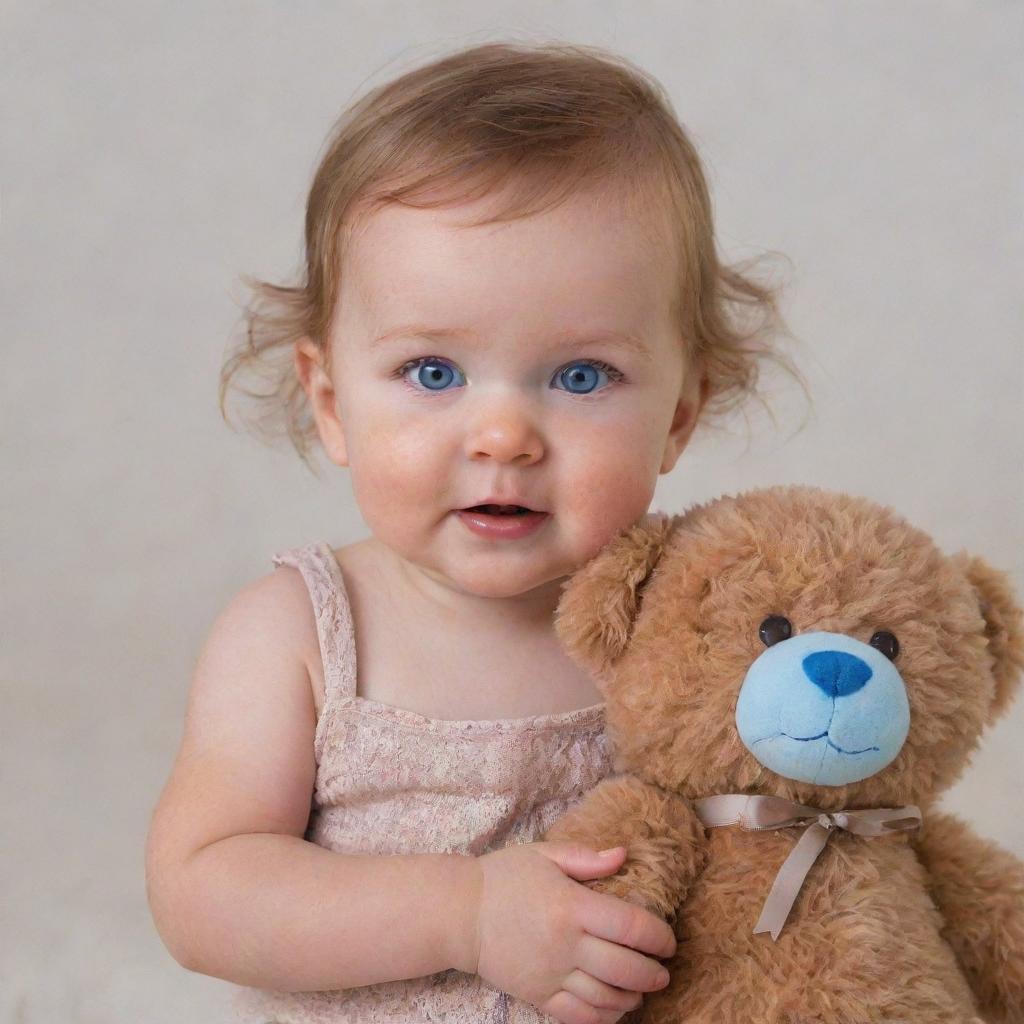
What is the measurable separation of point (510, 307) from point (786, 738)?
31cm

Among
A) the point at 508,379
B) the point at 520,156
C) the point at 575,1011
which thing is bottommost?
the point at 575,1011

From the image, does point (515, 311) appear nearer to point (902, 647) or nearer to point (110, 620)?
point (902, 647)

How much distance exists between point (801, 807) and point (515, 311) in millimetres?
343

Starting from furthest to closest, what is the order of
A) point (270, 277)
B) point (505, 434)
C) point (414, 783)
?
1. point (270, 277)
2. point (414, 783)
3. point (505, 434)

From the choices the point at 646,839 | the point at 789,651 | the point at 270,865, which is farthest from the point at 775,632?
the point at 270,865

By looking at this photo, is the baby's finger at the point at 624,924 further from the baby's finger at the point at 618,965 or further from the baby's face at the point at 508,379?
the baby's face at the point at 508,379

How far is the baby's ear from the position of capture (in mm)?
915

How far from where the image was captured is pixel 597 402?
3.26ft

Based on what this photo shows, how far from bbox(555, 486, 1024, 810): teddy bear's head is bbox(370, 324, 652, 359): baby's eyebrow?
0.13 meters

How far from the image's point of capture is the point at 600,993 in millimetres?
892

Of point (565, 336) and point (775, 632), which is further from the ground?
point (565, 336)

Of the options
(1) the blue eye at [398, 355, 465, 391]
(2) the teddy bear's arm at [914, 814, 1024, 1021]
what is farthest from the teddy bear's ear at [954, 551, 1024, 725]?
(1) the blue eye at [398, 355, 465, 391]

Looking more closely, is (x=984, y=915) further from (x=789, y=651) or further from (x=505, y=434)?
(x=505, y=434)

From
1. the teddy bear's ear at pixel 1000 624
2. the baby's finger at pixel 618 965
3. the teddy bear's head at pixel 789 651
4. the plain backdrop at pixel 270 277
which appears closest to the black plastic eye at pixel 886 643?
the teddy bear's head at pixel 789 651
